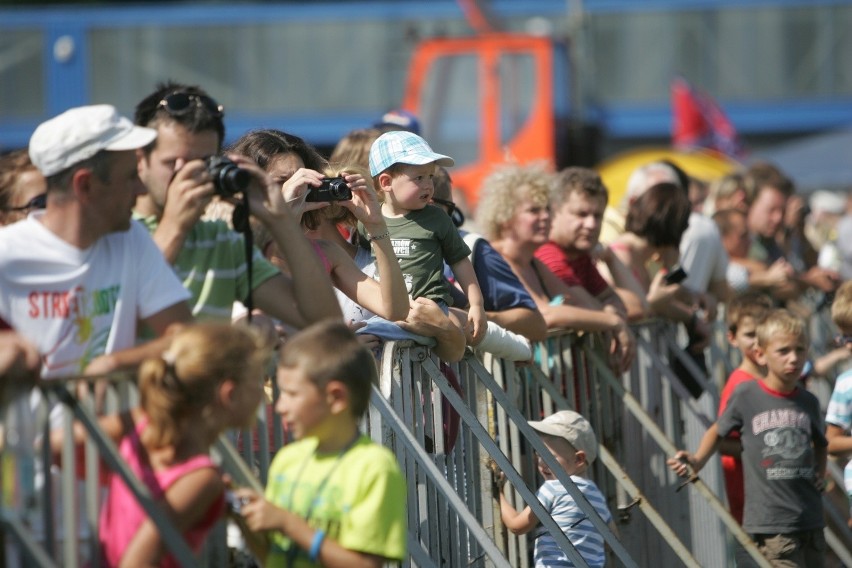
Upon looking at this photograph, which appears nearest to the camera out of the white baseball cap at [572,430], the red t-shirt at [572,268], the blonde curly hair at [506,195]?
the white baseball cap at [572,430]

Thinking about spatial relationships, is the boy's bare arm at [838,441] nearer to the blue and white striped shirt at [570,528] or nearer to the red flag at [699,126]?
the blue and white striped shirt at [570,528]

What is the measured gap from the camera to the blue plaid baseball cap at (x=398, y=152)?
5.13m

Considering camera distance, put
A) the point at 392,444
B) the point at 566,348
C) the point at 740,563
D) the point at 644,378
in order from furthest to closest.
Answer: the point at 644,378 < the point at 740,563 < the point at 566,348 < the point at 392,444

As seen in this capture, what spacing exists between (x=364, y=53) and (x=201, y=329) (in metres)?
18.7

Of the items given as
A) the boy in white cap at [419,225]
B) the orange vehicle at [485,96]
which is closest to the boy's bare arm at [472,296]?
the boy in white cap at [419,225]

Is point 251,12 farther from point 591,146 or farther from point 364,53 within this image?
point 591,146

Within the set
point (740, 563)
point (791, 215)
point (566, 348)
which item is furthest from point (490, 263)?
point (791, 215)

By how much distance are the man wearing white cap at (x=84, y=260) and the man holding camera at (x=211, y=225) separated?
0.54 ft

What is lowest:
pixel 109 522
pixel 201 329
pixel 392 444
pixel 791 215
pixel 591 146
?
pixel 591 146

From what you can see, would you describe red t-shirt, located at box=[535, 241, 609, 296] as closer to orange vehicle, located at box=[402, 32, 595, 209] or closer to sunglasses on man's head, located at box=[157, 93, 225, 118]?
sunglasses on man's head, located at box=[157, 93, 225, 118]

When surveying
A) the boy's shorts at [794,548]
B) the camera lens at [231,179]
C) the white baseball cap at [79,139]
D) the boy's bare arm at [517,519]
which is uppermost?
the white baseball cap at [79,139]

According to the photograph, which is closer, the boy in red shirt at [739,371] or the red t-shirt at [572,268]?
the boy in red shirt at [739,371]

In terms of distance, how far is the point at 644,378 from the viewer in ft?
24.5

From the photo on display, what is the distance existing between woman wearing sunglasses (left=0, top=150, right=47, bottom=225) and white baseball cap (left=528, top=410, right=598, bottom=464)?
87.4 inches
